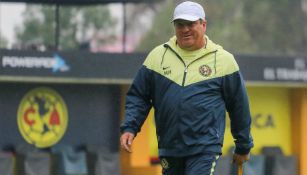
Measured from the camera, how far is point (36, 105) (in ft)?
67.4

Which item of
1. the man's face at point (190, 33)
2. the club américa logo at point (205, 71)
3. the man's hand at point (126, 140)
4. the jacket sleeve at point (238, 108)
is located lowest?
the man's hand at point (126, 140)

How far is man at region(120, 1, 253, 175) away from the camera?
836 cm

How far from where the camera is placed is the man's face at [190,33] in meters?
8.31

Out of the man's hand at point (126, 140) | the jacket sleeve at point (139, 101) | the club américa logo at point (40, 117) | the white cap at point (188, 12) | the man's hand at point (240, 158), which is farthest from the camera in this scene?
the club américa logo at point (40, 117)

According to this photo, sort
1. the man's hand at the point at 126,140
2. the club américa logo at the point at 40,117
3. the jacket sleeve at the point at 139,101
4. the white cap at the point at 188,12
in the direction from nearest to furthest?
the white cap at the point at 188,12 < the man's hand at the point at 126,140 < the jacket sleeve at the point at 139,101 < the club américa logo at the point at 40,117

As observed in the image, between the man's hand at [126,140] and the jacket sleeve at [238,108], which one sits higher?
the jacket sleeve at [238,108]

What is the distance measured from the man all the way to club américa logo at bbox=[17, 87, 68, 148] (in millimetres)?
12040

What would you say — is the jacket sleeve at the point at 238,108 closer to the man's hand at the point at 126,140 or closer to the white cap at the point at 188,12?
the white cap at the point at 188,12

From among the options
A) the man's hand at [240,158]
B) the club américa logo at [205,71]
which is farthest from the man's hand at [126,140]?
the man's hand at [240,158]

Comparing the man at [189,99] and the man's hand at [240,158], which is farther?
the man's hand at [240,158]

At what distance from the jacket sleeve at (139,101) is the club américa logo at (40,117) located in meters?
12.0

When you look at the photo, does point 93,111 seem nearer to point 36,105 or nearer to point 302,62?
point 36,105

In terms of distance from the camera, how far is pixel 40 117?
67.5 feet

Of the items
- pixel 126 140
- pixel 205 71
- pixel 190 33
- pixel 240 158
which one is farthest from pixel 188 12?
pixel 240 158
